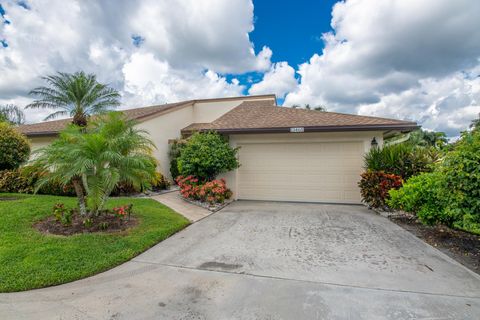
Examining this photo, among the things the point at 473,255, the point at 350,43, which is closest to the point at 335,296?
the point at 473,255

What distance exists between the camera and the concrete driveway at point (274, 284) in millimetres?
2445

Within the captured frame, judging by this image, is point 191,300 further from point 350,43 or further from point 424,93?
point 424,93

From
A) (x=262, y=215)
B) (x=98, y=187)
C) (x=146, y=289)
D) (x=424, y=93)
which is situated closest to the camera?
(x=146, y=289)

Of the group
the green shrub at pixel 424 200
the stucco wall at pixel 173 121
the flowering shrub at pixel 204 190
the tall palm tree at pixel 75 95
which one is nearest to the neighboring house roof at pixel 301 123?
the flowering shrub at pixel 204 190

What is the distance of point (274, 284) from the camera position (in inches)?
118

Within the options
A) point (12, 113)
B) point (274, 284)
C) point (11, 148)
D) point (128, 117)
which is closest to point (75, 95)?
point (11, 148)

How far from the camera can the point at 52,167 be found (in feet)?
16.1

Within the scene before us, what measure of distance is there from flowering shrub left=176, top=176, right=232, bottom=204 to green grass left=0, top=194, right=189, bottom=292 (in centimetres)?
190

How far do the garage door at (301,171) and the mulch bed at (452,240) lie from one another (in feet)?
8.02

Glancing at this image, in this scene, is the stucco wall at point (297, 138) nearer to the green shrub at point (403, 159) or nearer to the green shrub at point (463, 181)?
the green shrub at point (403, 159)

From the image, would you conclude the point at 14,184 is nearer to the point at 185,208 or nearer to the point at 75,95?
the point at 75,95

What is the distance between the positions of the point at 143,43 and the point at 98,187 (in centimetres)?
955

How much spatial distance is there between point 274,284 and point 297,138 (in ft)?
20.8

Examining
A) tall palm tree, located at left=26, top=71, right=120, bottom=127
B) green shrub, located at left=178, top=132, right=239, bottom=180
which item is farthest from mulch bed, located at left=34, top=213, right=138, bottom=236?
tall palm tree, located at left=26, top=71, right=120, bottom=127
